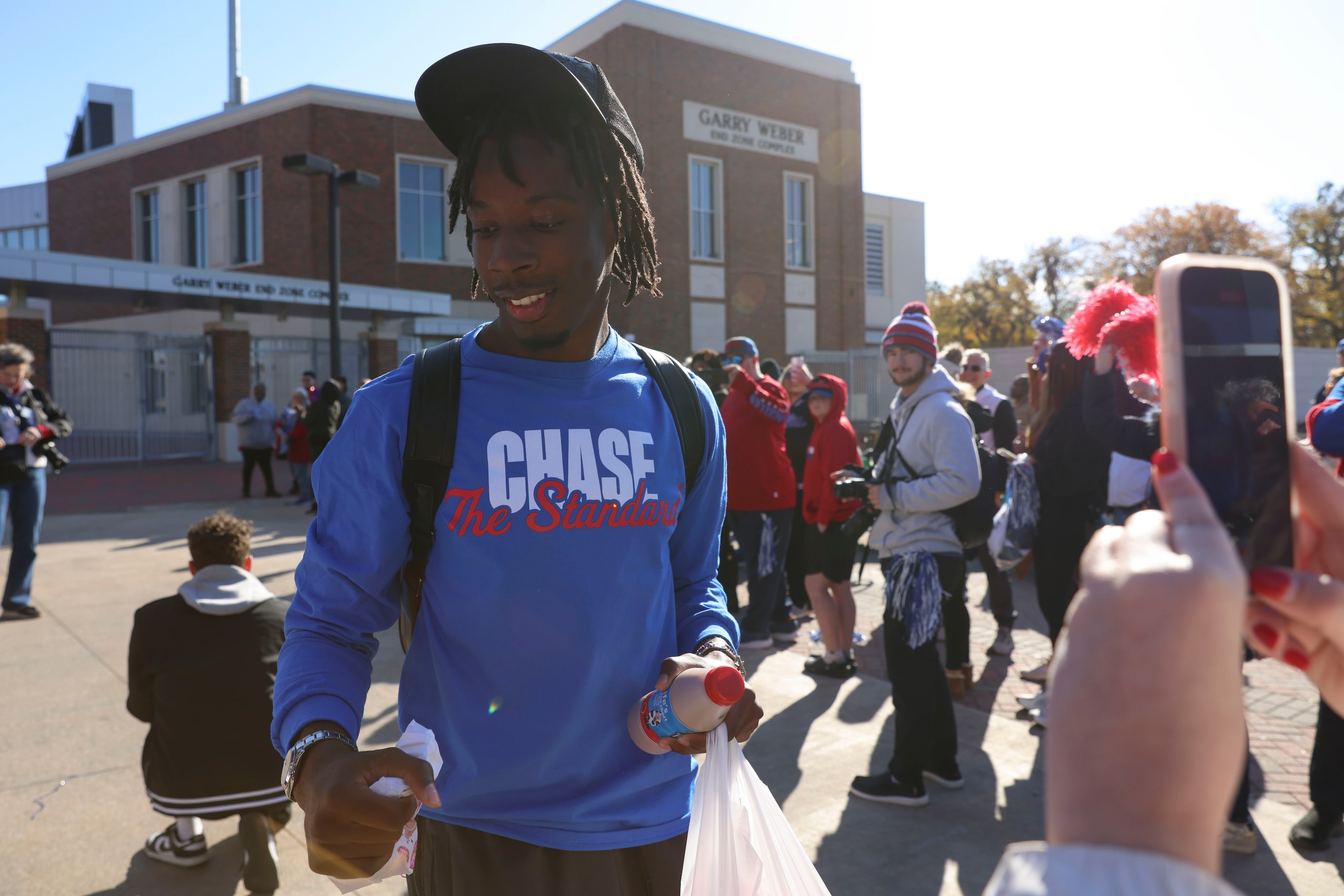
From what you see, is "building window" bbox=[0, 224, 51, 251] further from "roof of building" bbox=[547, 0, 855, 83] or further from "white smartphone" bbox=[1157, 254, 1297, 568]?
"white smartphone" bbox=[1157, 254, 1297, 568]

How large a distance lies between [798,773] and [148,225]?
31457 millimetres

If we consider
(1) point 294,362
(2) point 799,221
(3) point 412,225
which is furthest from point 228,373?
(2) point 799,221

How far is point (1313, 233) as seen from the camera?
37.2 m

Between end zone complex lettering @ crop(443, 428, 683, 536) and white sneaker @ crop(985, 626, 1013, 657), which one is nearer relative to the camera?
end zone complex lettering @ crop(443, 428, 683, 536)

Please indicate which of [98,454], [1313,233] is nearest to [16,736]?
[98,454]

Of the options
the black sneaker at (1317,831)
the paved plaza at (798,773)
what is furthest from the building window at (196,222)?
the black sneaker at (1317,831)

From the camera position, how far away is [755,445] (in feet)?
21.3

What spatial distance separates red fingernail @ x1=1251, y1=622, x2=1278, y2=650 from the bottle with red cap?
85 centimetres

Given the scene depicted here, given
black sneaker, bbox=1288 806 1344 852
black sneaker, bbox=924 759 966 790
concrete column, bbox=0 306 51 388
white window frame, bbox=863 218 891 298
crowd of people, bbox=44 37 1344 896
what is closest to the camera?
crowd of people, bbox=44 37 1344 896

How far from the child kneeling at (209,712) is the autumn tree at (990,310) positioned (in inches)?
1790

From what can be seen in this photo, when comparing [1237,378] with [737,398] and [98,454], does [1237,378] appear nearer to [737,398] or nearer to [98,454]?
[737,398]

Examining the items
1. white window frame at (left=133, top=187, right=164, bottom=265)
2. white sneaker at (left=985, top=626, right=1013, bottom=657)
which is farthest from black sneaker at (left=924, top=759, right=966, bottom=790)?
white window frame at (left=133, top=187, right=164, bottom=265)

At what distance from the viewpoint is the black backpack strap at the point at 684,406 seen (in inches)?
71.2

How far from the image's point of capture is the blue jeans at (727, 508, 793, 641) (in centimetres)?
648
